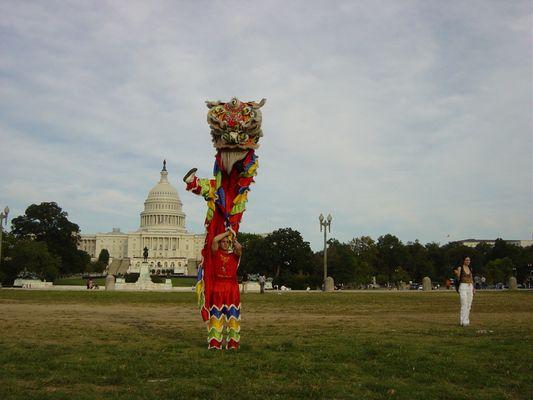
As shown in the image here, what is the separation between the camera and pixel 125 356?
10.0m

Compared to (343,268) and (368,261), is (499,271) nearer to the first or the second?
(368,261)

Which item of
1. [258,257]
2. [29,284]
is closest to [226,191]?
[29,284]

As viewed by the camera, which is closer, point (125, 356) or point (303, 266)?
point (125, 356)

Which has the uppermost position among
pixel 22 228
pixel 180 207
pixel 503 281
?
pixel 180 207

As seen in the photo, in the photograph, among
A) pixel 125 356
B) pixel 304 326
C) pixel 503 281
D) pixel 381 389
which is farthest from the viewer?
pixel 503 281

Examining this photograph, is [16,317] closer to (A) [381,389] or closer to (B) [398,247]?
(A) [381,389]

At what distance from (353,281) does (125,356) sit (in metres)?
74.3

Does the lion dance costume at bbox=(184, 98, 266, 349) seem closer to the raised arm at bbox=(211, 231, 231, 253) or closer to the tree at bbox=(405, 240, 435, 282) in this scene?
the raised arm at bbox=(211, 231, 231, 253)

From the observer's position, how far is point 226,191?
12.2 metres

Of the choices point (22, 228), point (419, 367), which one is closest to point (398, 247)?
point (22, 228)

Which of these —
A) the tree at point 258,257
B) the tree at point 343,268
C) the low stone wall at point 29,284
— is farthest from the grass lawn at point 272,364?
the tree at point 258,257

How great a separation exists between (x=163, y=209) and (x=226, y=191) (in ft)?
545

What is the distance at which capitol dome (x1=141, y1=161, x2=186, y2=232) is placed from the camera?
17525 centimetres

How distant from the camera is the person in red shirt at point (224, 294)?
11.5 m
